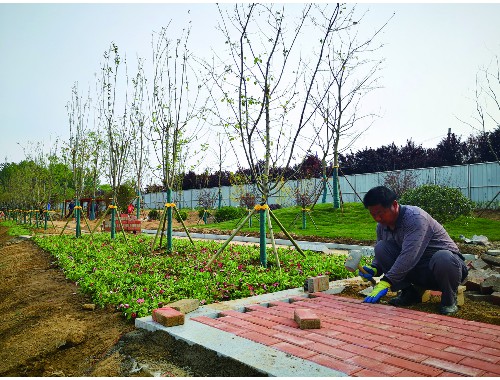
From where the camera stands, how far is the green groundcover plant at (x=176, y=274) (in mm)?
4621

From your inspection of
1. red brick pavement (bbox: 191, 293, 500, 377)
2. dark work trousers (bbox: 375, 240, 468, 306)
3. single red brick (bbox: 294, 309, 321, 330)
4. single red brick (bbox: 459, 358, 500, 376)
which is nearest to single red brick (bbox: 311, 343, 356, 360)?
red brick pavement (bbox: 191, 293, 500, 377)

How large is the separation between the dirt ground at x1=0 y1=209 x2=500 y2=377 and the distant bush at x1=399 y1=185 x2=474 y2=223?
7482mm

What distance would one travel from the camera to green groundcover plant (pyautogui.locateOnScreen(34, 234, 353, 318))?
462cm

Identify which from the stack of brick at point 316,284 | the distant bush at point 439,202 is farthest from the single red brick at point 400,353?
the distant bush at point 439,202

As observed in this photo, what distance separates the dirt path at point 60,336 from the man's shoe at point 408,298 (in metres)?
2.45

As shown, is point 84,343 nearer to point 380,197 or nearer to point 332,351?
point 332,351

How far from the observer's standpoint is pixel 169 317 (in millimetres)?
3402

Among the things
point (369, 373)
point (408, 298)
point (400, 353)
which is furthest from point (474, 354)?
point (408, 298)

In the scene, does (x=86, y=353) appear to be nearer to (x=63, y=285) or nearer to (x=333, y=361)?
(x=333, y=361)

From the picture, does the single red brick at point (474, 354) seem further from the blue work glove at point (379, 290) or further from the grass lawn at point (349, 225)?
the grass lawn at point (349, 225)

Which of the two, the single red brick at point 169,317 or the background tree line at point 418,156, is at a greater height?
the background tree line at point 418,156

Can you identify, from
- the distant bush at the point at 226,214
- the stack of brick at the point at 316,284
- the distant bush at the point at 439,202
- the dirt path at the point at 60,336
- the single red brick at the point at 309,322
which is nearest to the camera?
the dirt path at the point at 60,336

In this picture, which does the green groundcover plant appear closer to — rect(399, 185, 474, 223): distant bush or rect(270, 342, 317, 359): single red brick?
rect(270, 342, 317, 359): single red brick

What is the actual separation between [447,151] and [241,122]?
26857 millimetres
